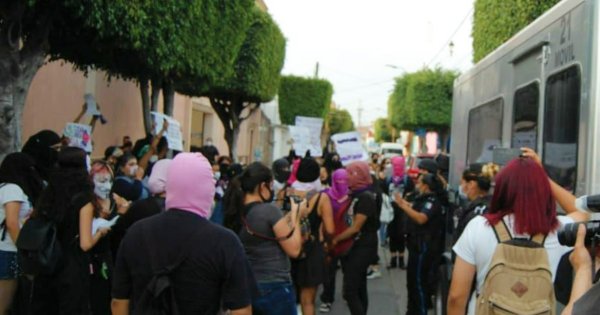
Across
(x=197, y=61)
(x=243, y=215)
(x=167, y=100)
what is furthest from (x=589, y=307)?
(x=167, y=100)

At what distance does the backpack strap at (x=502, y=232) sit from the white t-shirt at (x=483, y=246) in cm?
2

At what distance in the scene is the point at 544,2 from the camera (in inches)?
449

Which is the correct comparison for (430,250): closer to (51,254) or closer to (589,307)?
(51,254)

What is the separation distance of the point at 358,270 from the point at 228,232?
3628 mm

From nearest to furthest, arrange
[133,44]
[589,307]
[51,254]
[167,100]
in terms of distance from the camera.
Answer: [589,307] → [51,254] → [133,44] → [167,100]

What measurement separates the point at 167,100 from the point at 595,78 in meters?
10.2

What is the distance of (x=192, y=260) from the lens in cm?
283

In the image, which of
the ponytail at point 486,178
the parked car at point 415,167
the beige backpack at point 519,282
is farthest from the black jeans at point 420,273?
the beige backpack at point 519,282

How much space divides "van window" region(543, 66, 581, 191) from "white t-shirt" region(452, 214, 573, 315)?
93cm

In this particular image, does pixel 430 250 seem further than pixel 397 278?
No

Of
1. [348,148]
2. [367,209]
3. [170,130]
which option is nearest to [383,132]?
[348,148]

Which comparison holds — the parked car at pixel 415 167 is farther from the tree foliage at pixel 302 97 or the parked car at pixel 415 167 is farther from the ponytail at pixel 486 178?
the tree foliage at pixel 302 97

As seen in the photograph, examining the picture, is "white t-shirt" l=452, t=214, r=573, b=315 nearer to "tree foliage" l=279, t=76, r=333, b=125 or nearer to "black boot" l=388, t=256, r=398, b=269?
"black boot" l=388, t=256, r=398, b=269

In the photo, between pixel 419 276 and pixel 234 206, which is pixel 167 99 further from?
pixel 234 206
